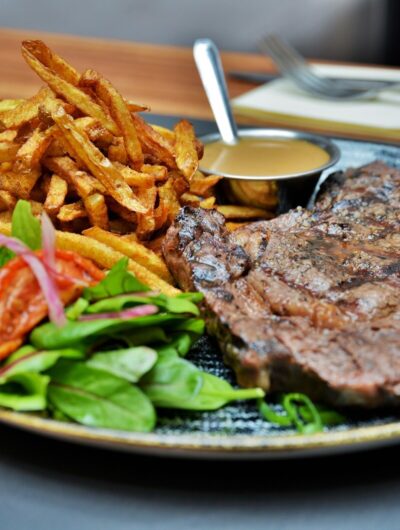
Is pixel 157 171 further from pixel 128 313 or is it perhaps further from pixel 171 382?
pixel 171 382

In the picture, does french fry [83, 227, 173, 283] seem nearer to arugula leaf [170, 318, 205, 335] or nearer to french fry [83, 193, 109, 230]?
french fry [83, 193, 109, 230]

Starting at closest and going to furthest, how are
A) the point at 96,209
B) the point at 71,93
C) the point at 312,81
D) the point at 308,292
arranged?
the point at 308,292
the point at 96,209
the point at 71,93
the point at 312,81

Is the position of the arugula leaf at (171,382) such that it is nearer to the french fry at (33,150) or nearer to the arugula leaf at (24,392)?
the arugula leaf at (24,392)

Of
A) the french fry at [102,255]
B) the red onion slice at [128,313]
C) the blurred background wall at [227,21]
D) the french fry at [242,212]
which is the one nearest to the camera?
the red onion slice at [128,313]

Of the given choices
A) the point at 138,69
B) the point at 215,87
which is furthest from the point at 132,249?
the point at 138,69

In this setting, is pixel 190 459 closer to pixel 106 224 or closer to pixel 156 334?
pixel 156 334

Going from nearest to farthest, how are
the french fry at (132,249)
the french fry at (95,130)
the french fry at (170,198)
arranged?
the french fry at (132,249) < the french fry at (95,130) < the french fry at (170,198)

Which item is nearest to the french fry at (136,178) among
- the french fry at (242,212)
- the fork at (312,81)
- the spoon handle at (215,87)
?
the french fry at (242,212)
